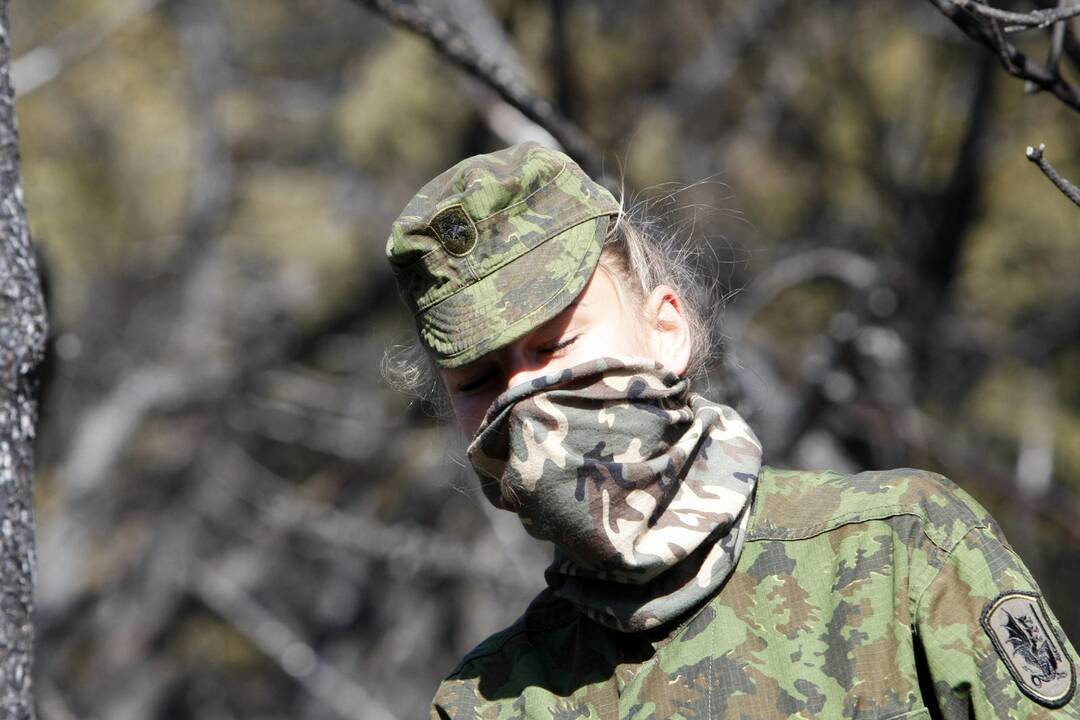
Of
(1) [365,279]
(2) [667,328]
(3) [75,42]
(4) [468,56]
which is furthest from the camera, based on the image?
(3) [75,42]

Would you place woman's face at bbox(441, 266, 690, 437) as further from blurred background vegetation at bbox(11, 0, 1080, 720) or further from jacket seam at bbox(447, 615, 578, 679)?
blurred background vegetation at bbox(11, 0, 1080, 720)

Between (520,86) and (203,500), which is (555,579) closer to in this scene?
(520,86)

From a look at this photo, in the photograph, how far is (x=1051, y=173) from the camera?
5.74 ft

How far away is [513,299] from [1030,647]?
740 mm

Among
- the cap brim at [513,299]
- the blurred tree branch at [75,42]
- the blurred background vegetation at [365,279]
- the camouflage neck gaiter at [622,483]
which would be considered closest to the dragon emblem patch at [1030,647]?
the camouflage neck gaiter at [622,483]

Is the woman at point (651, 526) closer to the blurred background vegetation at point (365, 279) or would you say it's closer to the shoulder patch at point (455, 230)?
the shoulder patch at point (455, 230)

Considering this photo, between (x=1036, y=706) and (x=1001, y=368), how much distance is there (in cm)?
663

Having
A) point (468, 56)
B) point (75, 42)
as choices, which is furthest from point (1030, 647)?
point (75, 42)

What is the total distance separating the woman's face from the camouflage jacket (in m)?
0.24

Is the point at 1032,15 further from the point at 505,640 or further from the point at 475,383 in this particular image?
the point at 505,640

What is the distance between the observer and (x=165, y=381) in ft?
29.0

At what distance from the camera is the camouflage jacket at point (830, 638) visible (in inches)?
59.1

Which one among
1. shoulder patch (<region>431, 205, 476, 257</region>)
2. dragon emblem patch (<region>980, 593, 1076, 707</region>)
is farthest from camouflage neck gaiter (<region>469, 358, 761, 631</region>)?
dragon emblem patch (<region>980, 593, 1076, 707</region>)

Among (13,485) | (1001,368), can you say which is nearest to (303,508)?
(1001,368)
